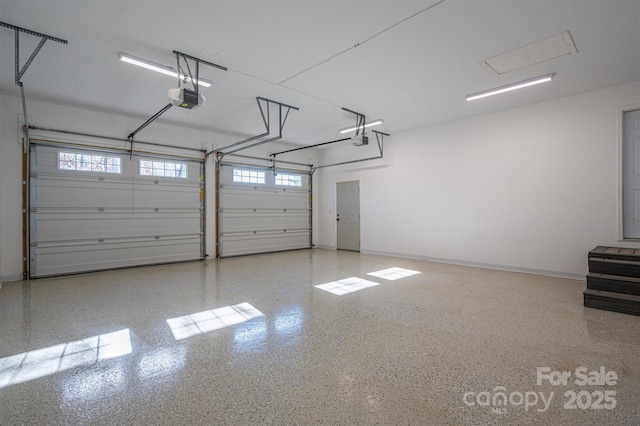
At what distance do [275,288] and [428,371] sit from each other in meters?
2.91

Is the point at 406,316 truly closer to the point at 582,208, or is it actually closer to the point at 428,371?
the point at 428,371

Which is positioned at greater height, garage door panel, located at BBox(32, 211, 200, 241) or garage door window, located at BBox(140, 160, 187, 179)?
garage door window, located at BBox(140, 160, 187, 179)

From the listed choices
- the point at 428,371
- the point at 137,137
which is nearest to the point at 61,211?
the point at 137,137

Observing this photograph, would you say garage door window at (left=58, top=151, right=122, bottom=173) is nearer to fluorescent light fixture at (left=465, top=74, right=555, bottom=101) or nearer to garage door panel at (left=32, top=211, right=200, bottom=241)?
garage door panel at (left=32, top=211, right=200, bottom=241)

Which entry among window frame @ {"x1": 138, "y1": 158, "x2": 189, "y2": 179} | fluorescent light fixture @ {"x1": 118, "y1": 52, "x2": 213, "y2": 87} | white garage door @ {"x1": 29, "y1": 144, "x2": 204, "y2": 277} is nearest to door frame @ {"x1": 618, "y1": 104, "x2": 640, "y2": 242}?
fluorescent light fixture @ {"x1": 118, "y1": 52, "x2": 213, "y2": 87}

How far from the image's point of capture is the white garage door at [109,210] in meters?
5.45

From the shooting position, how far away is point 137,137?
642cm

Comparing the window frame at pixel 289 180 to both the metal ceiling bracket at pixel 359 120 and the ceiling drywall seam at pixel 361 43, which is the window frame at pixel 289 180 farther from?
the ceiling drywall seam at pixel 361 43

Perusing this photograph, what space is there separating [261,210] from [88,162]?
4118 millimetres

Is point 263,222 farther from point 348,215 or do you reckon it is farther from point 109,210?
point 109,210

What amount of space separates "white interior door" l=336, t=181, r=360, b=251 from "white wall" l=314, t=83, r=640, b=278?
573mm

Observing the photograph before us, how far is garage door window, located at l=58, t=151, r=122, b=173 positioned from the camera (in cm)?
566

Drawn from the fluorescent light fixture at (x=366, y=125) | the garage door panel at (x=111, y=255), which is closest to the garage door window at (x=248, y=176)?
the garage door panel at (x=111, y=255)

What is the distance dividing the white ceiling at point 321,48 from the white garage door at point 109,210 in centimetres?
121
